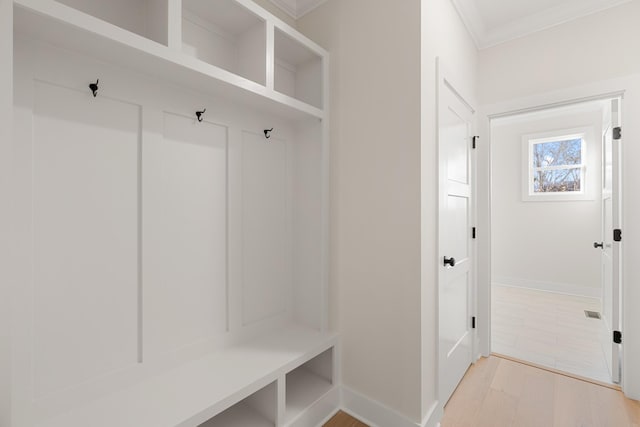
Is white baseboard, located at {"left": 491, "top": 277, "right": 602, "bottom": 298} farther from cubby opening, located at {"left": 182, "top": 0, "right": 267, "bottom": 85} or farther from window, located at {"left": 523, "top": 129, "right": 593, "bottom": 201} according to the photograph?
cubby opening, located at {"left": 182, "top": 0, "right": 267, "bottom": 85}

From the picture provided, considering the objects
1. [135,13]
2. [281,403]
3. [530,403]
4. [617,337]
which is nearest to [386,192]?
[281,403]

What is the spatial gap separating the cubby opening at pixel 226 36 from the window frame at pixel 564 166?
4.52 meters

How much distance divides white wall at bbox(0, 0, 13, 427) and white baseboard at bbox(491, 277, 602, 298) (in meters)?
5.39

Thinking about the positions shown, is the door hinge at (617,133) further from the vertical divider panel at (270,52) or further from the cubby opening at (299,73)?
the vertical divider panel at (270,52)

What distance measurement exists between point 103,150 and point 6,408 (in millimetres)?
881

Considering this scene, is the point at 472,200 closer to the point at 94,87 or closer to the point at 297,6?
the point at 297,6

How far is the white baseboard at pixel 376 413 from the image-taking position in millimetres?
1548

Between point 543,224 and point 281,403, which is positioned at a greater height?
point 543,224

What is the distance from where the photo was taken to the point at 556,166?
4297 millimetres

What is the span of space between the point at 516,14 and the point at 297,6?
5.28 feet

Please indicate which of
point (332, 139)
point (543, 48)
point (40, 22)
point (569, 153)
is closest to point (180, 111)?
point (40, 22)

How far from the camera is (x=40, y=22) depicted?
93 centimetres

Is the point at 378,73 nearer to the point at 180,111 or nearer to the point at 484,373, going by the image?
the point at 180,111

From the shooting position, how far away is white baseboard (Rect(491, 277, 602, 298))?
13.0ft
